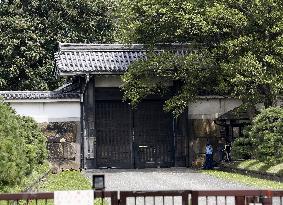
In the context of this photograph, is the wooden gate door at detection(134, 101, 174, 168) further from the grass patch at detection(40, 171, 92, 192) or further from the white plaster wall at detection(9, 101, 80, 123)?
the grass patch at detection(40, 171, 92, 192)

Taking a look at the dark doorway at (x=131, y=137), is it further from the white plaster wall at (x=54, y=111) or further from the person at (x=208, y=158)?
the person at (x=208, y=158)

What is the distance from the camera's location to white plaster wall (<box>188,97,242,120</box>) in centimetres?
3019

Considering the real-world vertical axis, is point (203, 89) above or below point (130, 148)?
above

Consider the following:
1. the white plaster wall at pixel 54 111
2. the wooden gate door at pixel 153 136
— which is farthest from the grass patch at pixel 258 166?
the white plaster wall at pixel 54 111

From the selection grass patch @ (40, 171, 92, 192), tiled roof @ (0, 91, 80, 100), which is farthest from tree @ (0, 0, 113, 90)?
grass patch @ (40, 171, 92, 192)

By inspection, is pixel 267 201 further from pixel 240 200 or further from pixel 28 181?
pixel 28 181

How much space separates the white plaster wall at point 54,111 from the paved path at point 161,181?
296 centimetres

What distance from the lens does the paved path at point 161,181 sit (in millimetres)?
19219

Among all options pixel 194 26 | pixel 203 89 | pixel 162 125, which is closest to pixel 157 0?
pixel 194 26

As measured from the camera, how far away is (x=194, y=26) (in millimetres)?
25328

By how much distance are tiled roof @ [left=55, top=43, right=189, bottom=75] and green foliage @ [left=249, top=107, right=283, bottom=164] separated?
765 centimetres

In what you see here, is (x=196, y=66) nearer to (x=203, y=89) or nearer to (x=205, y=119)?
(x=203, y=89)

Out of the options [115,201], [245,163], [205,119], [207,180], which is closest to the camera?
[115,201]

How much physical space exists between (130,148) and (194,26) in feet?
23.0
